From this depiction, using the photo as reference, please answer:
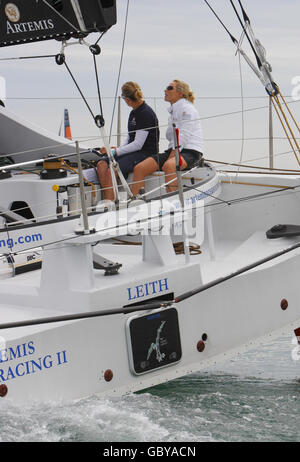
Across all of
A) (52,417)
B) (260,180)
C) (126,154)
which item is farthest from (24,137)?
(52,417)

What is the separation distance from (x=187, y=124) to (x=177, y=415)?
112 inches

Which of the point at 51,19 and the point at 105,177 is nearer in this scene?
the point at 51,19

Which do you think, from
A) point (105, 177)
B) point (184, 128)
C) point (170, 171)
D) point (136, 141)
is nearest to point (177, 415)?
point (170, 171)

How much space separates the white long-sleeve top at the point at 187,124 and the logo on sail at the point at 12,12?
1610 mm

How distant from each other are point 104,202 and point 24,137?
2318 mm

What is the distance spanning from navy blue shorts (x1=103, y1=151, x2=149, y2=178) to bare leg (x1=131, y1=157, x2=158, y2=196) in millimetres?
85

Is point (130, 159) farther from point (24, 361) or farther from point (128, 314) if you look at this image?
point (24, 361)

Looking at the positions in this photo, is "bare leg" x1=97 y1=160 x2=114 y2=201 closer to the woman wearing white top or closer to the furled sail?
the woman wearing white top

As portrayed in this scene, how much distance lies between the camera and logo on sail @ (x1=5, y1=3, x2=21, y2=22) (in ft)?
26.0

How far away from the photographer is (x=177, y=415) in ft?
22.3

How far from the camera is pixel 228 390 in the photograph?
310 inches

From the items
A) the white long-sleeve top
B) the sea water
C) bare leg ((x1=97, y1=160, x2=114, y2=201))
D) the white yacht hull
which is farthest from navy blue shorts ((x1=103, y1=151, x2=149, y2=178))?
the sea water

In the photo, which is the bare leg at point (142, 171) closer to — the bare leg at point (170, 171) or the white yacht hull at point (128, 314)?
the bare leg at point (170, 171)

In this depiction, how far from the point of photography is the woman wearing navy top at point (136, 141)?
835 cm
